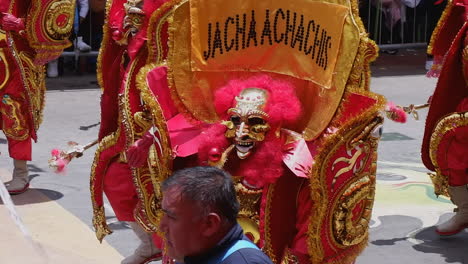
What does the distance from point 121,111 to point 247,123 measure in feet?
3.21

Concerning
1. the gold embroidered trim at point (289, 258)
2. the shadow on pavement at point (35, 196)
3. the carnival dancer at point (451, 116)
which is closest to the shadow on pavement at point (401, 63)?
the shadow on pavement at point (35, 196)

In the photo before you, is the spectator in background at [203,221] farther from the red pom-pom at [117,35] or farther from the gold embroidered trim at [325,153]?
the red pom-pom at [117,35]

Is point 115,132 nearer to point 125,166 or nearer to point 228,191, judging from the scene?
point 125,166

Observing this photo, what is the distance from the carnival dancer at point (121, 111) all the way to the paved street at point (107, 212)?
480 mm

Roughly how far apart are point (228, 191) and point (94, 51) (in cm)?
1068

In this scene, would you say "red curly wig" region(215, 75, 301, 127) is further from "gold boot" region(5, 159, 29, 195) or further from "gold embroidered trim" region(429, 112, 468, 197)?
"gold boot" region(5, 159, 29, 195)

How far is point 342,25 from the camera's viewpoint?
404 centimetres

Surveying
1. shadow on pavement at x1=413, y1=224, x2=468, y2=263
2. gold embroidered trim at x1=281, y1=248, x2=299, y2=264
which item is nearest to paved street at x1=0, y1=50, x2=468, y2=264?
shadow on pavement at x1=413, y1=224, x2=468, y2=263

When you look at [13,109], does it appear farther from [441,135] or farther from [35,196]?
[441,135]

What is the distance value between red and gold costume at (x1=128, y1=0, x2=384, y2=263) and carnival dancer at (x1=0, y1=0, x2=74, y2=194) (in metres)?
2.30

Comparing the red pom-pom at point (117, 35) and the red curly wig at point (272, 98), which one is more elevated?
the red pom-pom at point (117, 35)

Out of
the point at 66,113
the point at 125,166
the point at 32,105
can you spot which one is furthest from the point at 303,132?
the point at 66,113

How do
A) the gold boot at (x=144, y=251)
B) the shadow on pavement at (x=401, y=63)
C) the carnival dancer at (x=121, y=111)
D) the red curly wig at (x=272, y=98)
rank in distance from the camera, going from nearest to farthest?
the red curly wig at (x=272, y=98)
the carnival dancer at (x=121, y=111)
the gold boot at (x=144, y=251)
the shadow on pavement at (x=401, y=63)

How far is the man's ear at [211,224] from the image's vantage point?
7.80 ft
